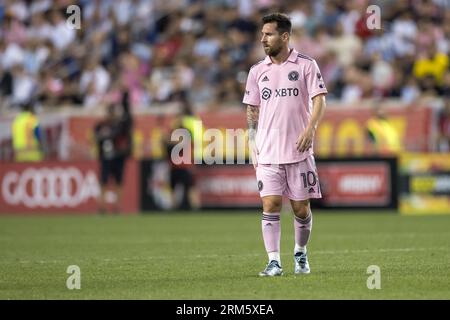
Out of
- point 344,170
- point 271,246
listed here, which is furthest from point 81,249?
point 344,170

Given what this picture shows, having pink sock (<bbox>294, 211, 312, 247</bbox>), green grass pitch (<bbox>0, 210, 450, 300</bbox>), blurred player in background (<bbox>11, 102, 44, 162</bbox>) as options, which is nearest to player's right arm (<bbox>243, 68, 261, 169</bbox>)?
pink sock (<bbox>294, 211, 312, 247</bbox>)

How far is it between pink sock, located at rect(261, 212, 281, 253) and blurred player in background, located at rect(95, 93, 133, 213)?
1417 cm

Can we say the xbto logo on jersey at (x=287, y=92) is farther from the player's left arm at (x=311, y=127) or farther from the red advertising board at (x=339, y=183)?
the red advertising board at (x=339, y=183)

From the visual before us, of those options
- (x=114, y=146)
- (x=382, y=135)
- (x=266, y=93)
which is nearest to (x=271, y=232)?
(x=266, y=93)

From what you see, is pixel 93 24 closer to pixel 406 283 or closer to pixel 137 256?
pixel 137 256

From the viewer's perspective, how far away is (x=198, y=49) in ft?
92.8

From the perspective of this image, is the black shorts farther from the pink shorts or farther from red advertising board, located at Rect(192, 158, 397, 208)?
the pink shorts

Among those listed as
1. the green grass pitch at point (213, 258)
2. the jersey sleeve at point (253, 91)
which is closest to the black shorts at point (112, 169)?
the green grass pitch at point (213, 258)

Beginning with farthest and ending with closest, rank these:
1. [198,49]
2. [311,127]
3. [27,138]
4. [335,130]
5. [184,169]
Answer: [198,49] → [27,138] → [184,169] → [335,130] → [311,127]

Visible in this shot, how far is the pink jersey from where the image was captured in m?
11.0

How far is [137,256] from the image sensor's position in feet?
45.7

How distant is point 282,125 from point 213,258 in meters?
2.98

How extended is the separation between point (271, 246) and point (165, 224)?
10.3m

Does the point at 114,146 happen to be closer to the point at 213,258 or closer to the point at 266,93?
the point at 213,258
